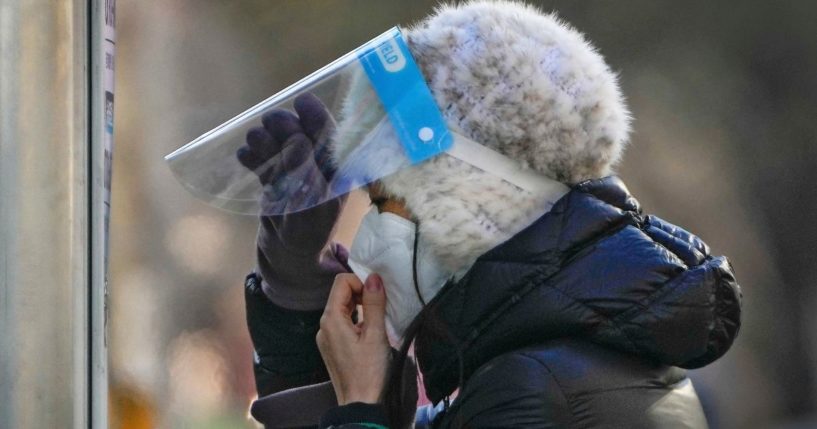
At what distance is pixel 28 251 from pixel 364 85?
2.16 feet

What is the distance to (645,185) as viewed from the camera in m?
3.66

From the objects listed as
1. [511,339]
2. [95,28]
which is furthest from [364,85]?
[95,28]

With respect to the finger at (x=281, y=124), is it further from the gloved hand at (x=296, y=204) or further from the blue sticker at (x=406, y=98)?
the blue sticker at (x=406, y=98)

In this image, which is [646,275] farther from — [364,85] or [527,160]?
[364,85]

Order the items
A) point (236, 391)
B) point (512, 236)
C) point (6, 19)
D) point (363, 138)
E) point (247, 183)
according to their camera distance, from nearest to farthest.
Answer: point (6, 19)
point (512, 236)
point (363, 138)
point (247, 183)
point (236, 391)

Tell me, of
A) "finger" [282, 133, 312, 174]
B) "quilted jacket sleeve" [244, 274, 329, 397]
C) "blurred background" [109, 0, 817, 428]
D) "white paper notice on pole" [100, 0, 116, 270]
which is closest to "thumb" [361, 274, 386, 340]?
"finger" [282, 133, 312, 174]

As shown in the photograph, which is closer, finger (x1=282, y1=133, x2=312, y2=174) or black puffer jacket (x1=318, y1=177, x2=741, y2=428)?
black puffer jacket (x1=318, y1=177, x2=741, y2=428)

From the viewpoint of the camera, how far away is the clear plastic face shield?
1451 mm

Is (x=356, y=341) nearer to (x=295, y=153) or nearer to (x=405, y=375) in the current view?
(x=405, y=375)

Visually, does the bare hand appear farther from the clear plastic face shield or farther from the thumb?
the clear plastic face shield

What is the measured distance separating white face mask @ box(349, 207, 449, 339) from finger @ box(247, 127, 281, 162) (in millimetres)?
190

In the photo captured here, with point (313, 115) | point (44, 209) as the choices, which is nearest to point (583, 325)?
point (313, 115)

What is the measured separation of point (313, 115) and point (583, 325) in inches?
22.1

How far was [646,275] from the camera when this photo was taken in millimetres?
1313
